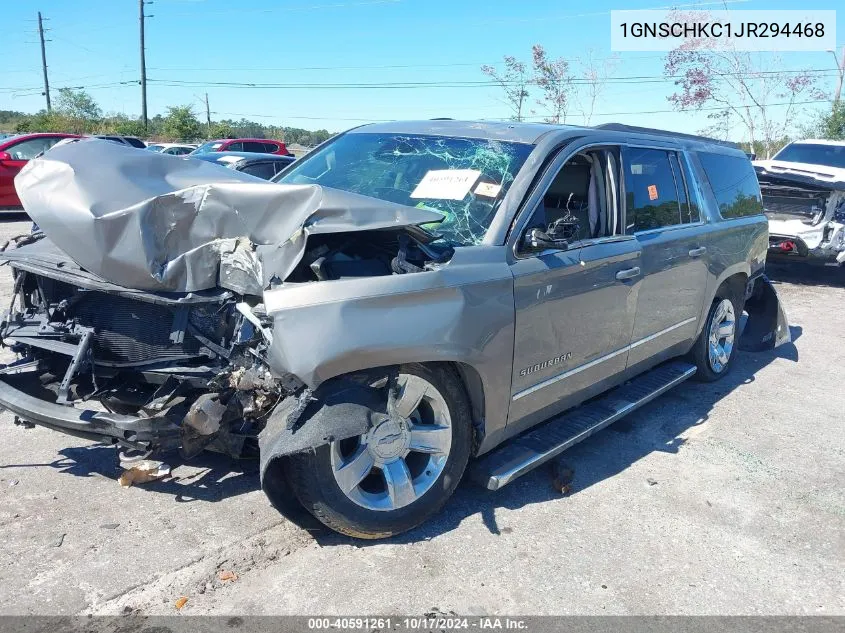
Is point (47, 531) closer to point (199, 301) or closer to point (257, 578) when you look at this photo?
point (257, 578)

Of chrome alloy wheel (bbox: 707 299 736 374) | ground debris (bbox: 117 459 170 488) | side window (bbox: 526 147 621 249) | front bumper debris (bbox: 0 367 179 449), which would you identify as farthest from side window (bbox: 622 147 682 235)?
ground debris (bbox: 117 459 170 488)

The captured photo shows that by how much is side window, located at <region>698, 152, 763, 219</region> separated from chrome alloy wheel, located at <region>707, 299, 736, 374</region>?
78cm

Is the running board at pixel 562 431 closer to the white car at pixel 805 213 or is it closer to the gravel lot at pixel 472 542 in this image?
the gravel lot at pixel 472 542

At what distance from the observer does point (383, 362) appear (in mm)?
2936

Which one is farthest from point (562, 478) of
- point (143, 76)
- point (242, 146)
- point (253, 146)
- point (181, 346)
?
point (143, 76)

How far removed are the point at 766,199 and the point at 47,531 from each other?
10.3 meters

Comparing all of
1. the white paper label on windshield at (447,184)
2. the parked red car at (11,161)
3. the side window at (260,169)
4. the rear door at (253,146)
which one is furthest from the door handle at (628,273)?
the rear door at (253,146)

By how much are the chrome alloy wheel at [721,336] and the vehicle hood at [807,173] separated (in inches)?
194

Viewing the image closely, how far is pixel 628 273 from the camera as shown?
417 centimetres

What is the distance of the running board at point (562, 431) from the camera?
349 cm

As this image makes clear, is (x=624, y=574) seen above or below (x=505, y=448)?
below

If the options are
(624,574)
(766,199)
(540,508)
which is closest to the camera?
(624,574)

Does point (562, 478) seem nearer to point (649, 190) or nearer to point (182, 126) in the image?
point (649, 190)

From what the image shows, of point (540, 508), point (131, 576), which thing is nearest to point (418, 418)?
point (540, 508)
